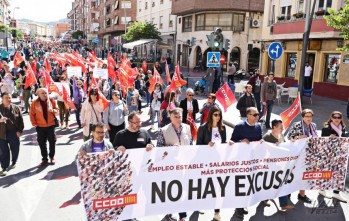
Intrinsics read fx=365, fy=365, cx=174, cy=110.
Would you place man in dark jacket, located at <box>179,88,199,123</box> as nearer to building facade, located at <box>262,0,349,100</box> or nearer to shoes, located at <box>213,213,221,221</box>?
shoes, located at <box>213,213,221,221</box>

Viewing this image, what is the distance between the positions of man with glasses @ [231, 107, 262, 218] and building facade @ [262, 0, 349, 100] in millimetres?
14111

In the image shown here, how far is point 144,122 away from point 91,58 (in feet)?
23.8

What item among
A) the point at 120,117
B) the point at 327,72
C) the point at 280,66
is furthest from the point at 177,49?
the point at 120,117

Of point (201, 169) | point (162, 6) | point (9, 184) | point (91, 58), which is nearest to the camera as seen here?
point (201, 169)

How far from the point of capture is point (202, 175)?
504cm

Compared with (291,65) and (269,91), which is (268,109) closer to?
(269,91)

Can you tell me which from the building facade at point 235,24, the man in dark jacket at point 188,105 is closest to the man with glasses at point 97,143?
the man in dark jacket at point 188,105

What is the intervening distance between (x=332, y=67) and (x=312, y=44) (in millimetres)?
1626

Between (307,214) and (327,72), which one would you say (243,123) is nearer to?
(307,214)

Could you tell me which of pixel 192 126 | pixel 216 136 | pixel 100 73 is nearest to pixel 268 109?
pixel 192 126

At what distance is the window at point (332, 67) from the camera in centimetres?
1919

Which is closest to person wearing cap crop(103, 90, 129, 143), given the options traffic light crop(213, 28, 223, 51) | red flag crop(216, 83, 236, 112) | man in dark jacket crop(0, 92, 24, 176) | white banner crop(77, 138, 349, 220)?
man in dark jacket crop(0, 92, 24, 176)

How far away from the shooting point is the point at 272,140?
18.4 feet

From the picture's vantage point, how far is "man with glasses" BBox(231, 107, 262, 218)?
18.1 feet
